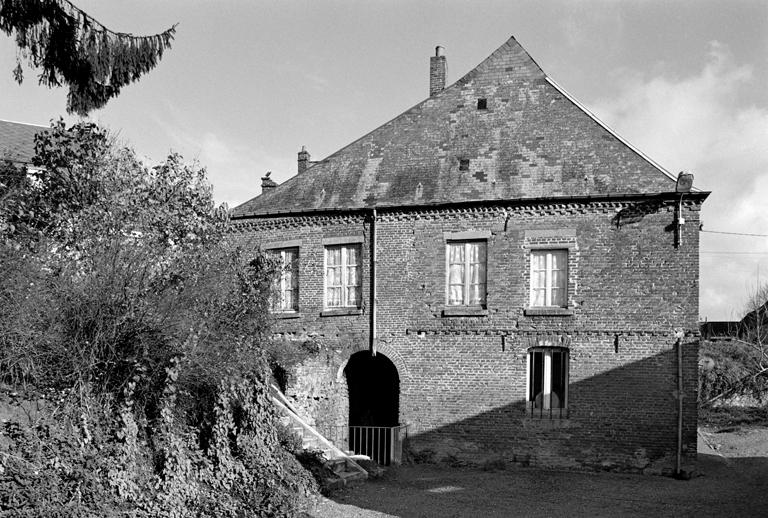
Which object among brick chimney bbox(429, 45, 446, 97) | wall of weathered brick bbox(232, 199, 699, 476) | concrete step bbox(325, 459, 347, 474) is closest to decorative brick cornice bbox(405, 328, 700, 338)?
wall of weathered brick bbox(232, 199, 699, 476)

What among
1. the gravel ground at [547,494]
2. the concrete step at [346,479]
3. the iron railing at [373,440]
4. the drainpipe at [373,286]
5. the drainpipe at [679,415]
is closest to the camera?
the gravel ground at [547,494]

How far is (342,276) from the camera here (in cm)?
1961

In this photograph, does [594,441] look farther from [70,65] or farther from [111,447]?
[70,65]

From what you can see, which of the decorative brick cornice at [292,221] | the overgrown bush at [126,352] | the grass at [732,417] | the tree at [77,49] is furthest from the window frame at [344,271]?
the grass at [732,417]

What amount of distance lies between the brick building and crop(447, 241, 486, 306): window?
4 centimetres

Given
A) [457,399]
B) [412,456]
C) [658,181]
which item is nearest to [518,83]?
[658,181]

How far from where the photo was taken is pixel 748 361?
30484 mm

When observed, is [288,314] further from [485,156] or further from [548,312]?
[548,312]

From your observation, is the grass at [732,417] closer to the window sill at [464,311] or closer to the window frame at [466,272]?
the window sill at [464,311]

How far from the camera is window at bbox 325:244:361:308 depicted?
19.5 metres

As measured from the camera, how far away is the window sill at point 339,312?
756 inches

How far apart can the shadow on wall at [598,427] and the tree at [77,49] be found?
11654 mm

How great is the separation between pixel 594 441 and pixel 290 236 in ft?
30.4

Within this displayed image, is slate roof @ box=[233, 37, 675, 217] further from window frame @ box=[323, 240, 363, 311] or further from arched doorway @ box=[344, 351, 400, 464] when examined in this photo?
arched doorway @ box=[344, 351, 400, 464]
